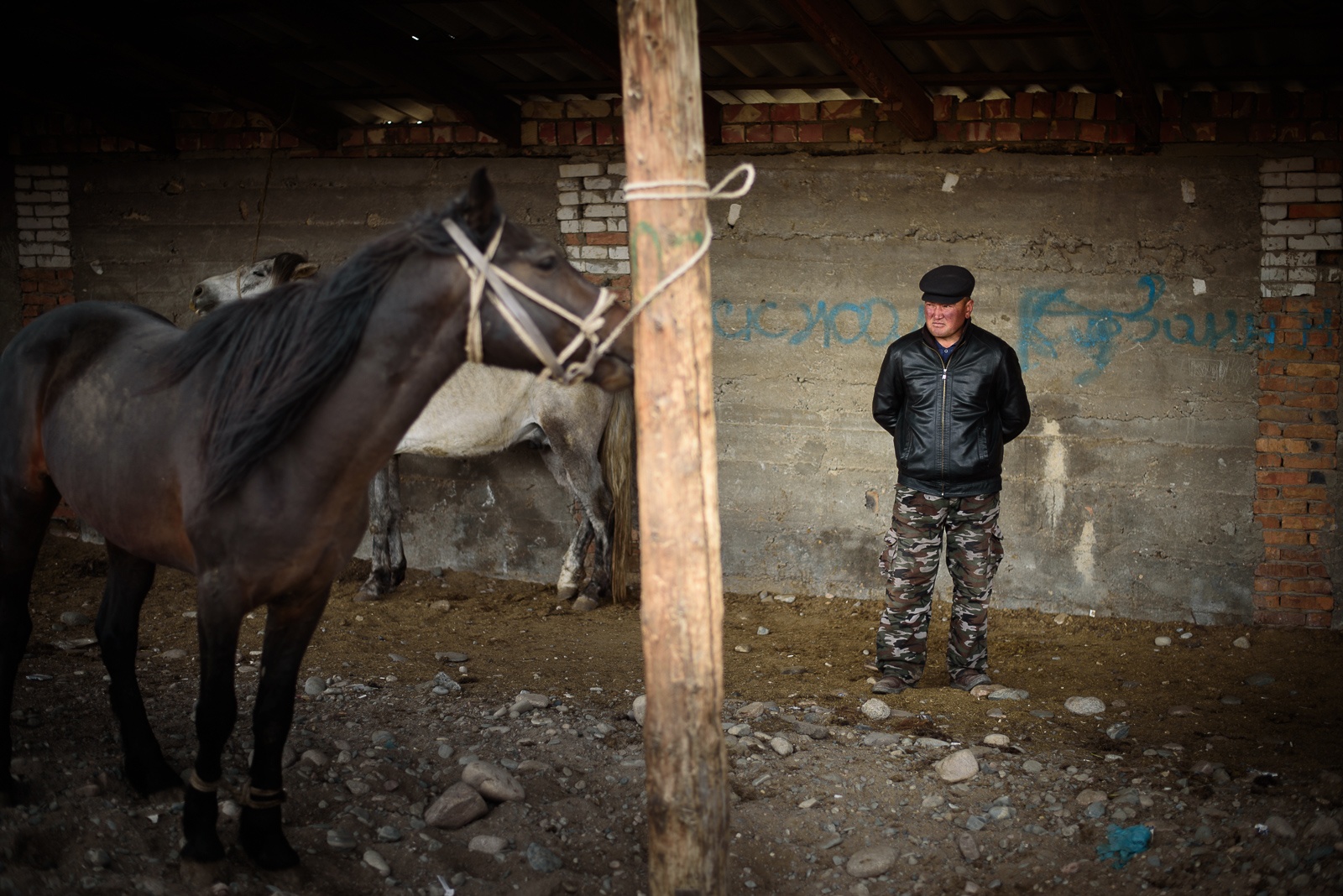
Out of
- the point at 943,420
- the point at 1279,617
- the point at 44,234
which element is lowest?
the point at 1279,617

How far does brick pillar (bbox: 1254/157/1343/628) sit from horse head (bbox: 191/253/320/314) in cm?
551

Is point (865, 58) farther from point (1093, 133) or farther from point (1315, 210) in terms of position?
point (1315, 210)

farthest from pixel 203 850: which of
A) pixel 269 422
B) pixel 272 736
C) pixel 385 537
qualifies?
pixel 385 537

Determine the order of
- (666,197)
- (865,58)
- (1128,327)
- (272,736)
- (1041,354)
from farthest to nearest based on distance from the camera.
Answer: (1041,354), (1128,327), (865,58), (272,736), (666,197)

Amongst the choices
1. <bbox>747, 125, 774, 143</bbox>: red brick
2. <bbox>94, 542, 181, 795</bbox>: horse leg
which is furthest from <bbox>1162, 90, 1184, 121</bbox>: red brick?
<bbox>94, 542, 181, 795</bbox>: horse leg

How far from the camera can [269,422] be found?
2689mm

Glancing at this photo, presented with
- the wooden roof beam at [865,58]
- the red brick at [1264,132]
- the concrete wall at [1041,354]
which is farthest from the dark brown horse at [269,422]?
the red brick at [1264,132]

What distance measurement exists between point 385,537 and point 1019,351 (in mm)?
4190

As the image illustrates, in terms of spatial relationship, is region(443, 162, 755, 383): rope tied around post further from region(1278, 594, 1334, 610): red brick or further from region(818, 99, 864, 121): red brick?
region(1278, 594, 1334, 610): red brick

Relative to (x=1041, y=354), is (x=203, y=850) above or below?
below

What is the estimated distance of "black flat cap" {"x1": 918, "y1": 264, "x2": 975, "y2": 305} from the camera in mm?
4602

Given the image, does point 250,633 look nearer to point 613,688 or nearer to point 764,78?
point 613,688

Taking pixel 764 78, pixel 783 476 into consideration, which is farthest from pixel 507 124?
pixel 783 476

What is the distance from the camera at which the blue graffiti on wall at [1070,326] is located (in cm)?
574
